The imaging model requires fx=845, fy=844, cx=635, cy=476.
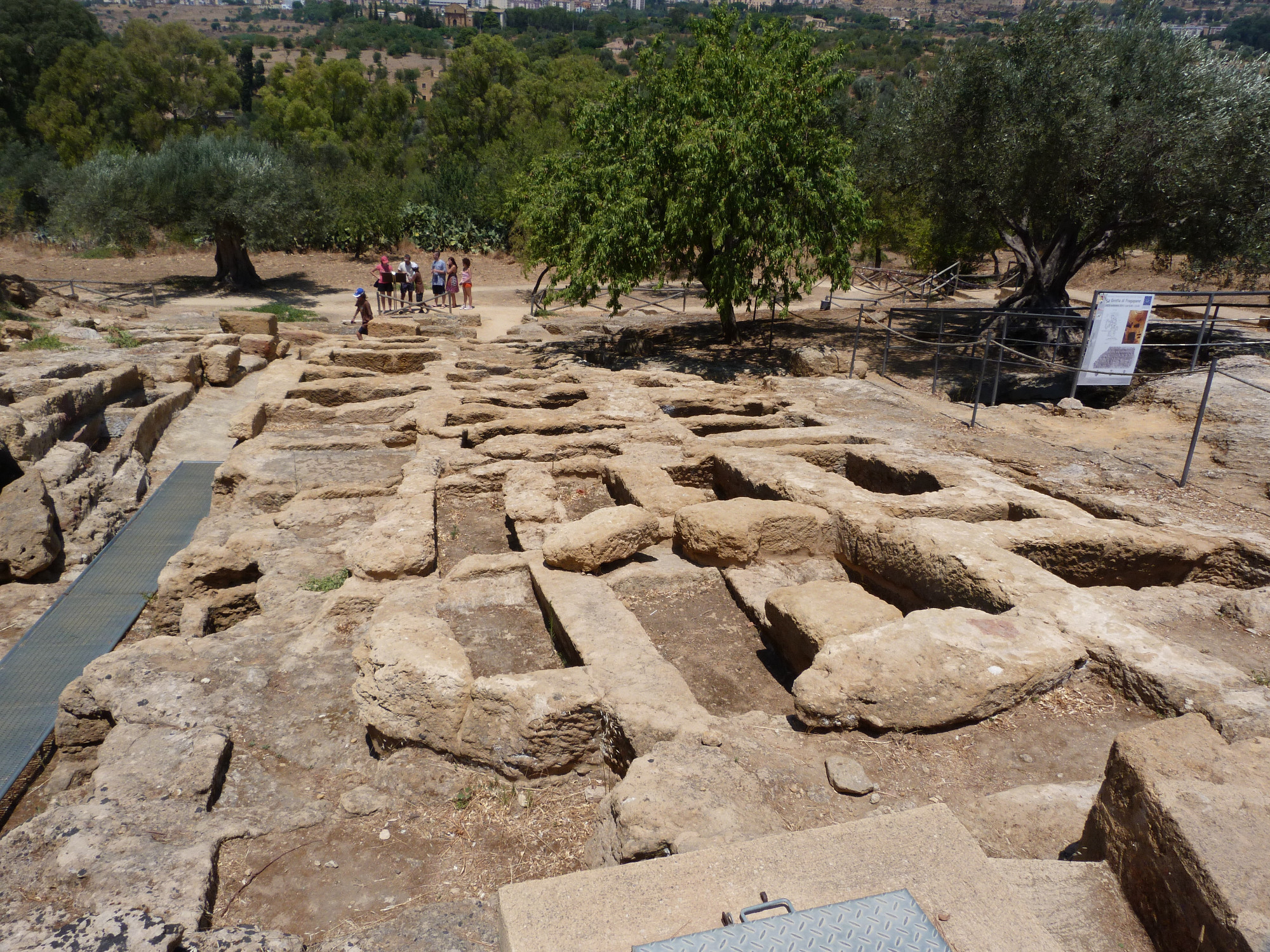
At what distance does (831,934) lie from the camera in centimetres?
257

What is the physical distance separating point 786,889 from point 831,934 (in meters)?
0.33

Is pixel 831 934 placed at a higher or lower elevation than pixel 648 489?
higher

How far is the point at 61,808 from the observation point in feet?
13.6

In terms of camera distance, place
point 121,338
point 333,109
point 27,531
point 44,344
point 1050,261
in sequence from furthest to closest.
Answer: point 333,109, point 1050,261, point 121,338, point 44,344, point 27,531

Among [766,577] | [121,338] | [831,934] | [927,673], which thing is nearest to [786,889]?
[831,934]

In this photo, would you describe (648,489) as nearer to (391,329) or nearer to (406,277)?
(391,329)

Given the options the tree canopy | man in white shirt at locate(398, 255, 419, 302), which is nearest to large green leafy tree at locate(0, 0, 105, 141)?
the tree canopy

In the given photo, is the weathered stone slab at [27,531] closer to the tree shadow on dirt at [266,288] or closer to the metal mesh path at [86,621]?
the metal mesh path at [86,621]

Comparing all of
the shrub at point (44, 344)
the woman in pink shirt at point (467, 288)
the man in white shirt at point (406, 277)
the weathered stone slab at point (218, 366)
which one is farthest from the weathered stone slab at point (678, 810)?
the man in white shirt at point (406, 277)

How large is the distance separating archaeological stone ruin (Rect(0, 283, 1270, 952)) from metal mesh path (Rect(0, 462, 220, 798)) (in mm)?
221

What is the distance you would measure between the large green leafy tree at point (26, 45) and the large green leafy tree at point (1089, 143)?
43977 mm

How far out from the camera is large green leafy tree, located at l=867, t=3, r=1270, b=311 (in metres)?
13.6

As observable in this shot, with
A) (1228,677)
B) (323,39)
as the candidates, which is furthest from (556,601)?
(323,39)

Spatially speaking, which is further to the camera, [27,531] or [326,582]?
[27,531]
